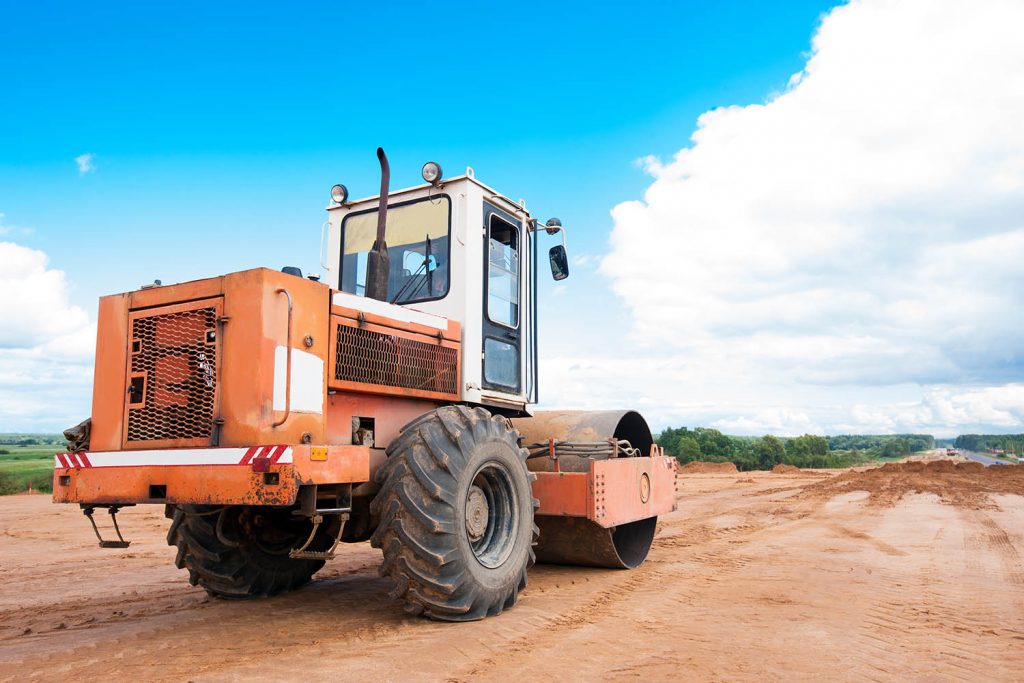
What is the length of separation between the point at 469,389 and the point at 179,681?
3112mm

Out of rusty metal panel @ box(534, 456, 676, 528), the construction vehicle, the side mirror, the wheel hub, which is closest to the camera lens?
the construction vehicle

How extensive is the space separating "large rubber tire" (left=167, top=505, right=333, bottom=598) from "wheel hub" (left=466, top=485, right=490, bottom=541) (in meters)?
1.16

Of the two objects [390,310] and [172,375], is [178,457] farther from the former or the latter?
[390,310]

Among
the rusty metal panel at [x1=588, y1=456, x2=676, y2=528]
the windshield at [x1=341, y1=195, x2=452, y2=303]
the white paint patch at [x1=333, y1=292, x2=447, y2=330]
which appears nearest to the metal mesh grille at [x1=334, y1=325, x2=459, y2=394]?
the white paint patch at [x1=333, y1=292, x2=447, y2=330]

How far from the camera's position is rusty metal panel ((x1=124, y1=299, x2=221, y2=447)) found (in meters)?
4.75

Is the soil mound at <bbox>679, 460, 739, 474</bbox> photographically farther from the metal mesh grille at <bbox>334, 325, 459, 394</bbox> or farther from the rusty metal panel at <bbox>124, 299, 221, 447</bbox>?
the rusty metal panel at <bbox>124, 299, 221, 447</bbox>

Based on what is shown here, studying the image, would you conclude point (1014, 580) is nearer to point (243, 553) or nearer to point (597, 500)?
point (597, 500)

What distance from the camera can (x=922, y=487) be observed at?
64.1 ft

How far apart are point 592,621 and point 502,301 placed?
2.97m

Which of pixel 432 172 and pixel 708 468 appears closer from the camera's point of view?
pixel 432 172

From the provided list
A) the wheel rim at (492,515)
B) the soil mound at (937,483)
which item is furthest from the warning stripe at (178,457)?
the soil mound at (937,483)

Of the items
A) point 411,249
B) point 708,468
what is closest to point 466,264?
point 411,249

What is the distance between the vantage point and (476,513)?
542 centimetres

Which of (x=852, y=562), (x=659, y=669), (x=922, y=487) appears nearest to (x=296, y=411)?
(x=659, y=669)
